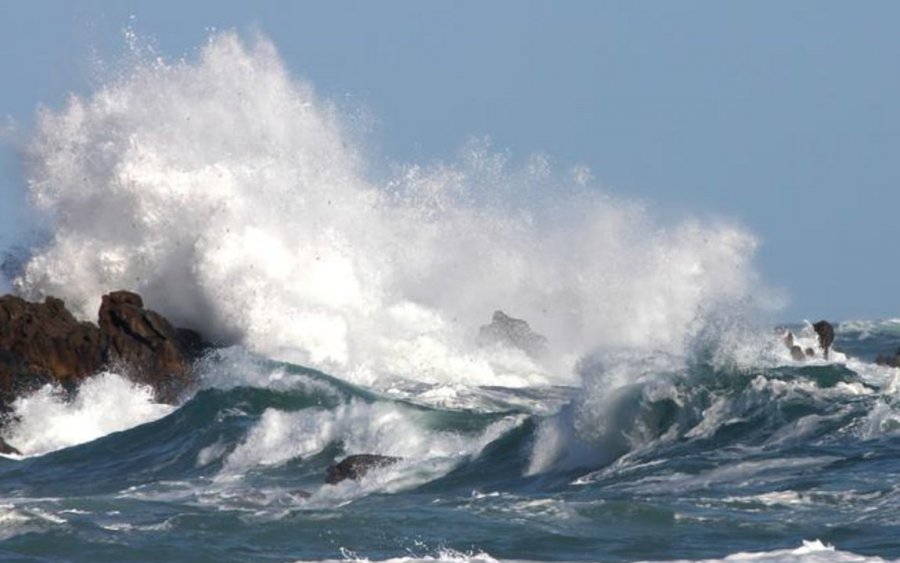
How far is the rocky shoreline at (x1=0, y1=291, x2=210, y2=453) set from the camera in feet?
→ 99.2

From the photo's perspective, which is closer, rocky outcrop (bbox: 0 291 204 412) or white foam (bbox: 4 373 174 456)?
white foam (bbox: 4 373 174 456)

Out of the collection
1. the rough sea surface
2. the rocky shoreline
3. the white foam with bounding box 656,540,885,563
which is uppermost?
the rocky shoreline

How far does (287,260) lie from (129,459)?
10737 millimetres

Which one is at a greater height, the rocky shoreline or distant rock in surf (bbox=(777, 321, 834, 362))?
distant rock in surf (bbox=(777, 321, 834, 362))

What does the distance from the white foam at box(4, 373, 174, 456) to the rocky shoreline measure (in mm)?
197

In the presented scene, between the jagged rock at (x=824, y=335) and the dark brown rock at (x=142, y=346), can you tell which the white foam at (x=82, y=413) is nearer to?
the dark brown rock at (x=142, y=346)

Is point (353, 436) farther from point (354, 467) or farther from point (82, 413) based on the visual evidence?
point (82, 413)

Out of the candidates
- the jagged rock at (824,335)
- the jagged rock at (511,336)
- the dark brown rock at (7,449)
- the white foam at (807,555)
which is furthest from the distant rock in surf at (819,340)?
the white foam at (807,555)

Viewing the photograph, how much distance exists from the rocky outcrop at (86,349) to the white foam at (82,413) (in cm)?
22

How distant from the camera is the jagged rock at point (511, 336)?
38.1 meters

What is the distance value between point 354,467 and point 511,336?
1712 centimetres

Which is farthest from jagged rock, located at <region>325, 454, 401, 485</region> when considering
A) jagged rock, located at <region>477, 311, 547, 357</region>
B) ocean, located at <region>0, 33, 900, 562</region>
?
jagged rock, located at <region>477, 311, 547, 357</region>

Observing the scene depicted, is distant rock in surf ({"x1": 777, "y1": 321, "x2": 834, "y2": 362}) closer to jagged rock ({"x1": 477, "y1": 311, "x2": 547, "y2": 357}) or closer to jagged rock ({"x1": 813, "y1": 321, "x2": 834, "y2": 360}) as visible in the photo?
jagged rock ({"x1": 813, "y1": 321, "x2": 834, "y2": 360})

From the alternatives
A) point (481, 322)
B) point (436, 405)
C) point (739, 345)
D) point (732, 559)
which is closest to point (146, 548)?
point (732, 559)
